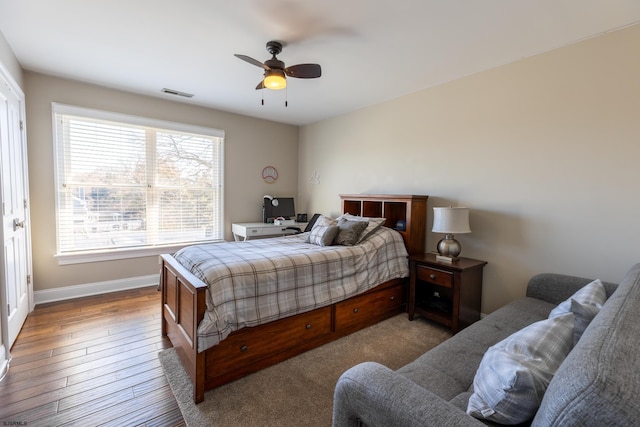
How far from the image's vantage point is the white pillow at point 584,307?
1.34m

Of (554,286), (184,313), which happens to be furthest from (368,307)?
(184,313)

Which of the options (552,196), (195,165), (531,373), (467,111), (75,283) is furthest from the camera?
(195,165)

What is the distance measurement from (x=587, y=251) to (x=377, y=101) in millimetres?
2787

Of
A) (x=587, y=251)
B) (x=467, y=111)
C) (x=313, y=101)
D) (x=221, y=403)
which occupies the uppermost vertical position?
(x=313, y=101)

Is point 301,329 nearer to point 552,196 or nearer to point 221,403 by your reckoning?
point 221,403

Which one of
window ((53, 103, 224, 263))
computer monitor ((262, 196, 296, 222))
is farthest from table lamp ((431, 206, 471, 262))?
window ((53, 103, 224, 263))

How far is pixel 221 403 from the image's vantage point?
182cm

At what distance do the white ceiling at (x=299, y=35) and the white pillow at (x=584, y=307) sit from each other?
6.05 feet

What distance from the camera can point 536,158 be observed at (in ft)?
8.48

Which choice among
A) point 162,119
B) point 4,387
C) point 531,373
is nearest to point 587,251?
point 531,373

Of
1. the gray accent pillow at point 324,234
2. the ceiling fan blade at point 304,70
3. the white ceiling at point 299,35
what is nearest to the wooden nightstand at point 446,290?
the gray accent pillow at point 324,234

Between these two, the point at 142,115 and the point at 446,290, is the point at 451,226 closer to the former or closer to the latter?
the point at 446,290

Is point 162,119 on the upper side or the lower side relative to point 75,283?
upper

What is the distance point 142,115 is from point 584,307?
4.73 meters
